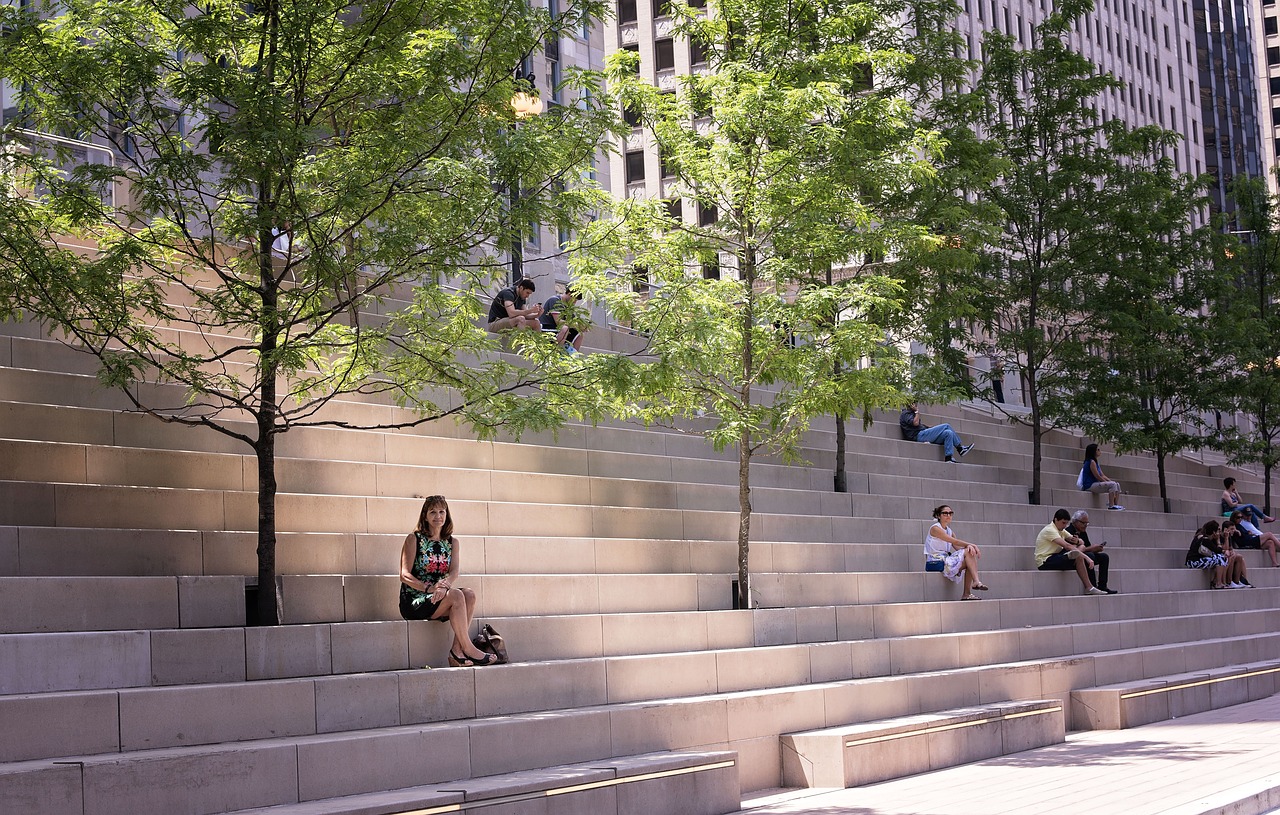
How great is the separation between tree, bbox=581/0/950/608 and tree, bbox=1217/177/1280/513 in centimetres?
1702

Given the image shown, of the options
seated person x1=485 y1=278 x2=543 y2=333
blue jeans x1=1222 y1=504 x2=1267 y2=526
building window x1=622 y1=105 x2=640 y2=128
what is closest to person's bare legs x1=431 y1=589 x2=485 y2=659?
building window x1=622 y1=105 x2=640 y2=128

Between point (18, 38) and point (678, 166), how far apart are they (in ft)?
22.4

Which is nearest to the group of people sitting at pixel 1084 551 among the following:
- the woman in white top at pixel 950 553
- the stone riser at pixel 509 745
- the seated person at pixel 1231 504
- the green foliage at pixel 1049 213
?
the woman in white top at pixel 950 553

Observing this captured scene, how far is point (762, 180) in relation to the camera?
14.1 meters

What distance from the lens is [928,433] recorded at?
24078 mm

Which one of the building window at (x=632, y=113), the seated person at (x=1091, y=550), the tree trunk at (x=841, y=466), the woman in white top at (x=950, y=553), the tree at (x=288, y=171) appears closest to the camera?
the tree at (x=288, y=171)

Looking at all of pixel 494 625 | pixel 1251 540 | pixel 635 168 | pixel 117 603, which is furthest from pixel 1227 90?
pixel 117 603

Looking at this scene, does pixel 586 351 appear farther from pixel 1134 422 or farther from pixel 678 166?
→ pixel 1134 422

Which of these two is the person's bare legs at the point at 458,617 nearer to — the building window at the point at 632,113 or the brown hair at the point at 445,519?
the brown hair at the point at 445,519

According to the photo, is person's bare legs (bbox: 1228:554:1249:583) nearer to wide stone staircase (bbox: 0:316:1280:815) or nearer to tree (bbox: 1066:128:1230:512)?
tree (bbox: 1066:128:1230:512)

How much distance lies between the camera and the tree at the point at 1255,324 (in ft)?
96.3

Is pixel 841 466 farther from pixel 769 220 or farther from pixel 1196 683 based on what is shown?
pixel 769 220

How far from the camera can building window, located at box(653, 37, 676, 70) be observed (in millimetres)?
65750

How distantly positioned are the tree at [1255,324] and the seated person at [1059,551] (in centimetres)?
1114
